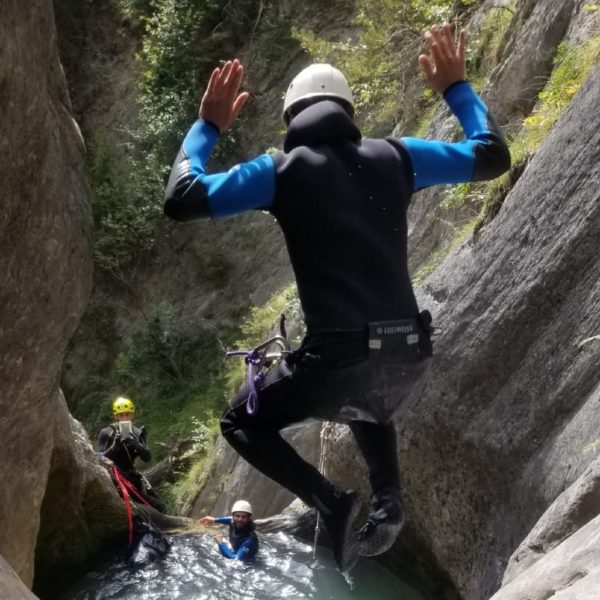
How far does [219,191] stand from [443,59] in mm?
1246

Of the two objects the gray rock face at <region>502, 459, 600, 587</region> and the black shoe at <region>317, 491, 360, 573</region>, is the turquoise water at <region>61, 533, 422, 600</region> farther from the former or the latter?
the black shoe at <region>317, 491, 360, 573</region>

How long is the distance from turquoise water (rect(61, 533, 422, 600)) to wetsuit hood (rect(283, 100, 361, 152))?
409 centimetres

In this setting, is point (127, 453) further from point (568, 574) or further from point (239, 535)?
point (568, 574)

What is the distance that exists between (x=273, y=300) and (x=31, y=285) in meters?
7.83

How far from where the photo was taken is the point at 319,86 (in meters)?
3.52

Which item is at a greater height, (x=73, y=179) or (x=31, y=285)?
(x=73, y=179)

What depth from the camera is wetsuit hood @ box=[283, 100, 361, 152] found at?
10.9 ft

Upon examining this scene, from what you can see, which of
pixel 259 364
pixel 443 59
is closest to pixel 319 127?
pixel 443 59

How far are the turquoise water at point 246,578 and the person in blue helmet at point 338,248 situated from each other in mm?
3115

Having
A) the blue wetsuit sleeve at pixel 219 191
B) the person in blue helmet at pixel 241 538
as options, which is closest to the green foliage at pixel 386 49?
the person in blue helmet at pixel 241 538

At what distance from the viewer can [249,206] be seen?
3250mm

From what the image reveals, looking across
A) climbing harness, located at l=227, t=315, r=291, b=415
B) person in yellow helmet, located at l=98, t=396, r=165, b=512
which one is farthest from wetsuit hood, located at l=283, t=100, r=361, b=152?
person in yellow helmet, located at l=98, t=396, r=165, b=512

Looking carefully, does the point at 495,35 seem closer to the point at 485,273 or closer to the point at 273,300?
the point at 485,273

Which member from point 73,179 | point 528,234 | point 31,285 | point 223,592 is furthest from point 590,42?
point 223,592
